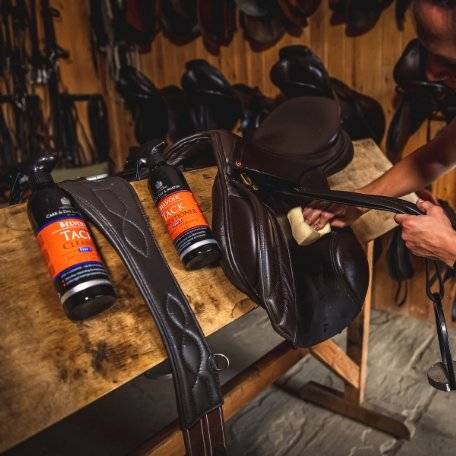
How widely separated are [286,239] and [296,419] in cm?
106

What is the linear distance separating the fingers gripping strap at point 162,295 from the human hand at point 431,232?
19.6 inches

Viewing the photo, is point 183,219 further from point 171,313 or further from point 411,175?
point 411,175

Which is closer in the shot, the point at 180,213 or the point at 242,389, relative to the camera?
the point at 180,213

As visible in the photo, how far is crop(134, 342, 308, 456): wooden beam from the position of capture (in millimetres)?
988

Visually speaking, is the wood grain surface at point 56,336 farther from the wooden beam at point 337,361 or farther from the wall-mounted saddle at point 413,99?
the wall-mounted saddle at point 413,99

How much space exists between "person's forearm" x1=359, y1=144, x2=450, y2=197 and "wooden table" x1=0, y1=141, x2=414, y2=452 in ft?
1.91

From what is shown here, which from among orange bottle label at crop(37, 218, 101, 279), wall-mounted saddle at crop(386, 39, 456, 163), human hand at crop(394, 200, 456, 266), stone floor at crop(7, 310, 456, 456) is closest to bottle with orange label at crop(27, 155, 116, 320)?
orange bottle label at crop(37, 218, 101, 279)

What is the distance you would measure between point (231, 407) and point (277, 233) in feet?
2.12

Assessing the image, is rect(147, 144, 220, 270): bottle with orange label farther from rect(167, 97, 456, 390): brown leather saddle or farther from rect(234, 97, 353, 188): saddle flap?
rect(234, 97, 353, 188): saddle flap

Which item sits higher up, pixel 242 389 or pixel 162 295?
pixel 162 295

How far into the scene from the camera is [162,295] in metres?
0.76

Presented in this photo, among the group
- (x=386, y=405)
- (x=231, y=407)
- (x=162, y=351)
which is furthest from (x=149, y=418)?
(x=162, y=351)

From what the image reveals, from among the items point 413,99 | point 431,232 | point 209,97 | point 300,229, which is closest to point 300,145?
point 300,229

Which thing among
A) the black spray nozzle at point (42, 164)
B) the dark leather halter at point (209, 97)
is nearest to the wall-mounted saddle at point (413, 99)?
the dark leather halter at point (209, 97)
